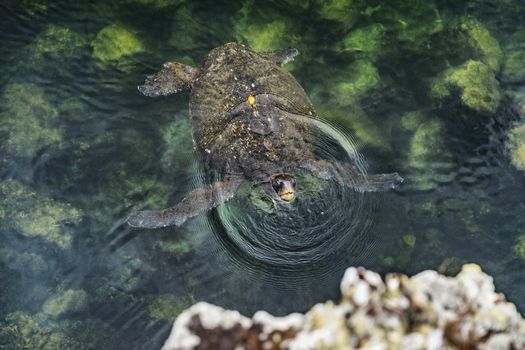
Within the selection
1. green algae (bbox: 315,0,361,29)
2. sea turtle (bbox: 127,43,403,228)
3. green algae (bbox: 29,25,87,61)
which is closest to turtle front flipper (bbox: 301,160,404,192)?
sea turtle (bbox: 127,43,403,228)

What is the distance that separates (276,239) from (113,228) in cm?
126

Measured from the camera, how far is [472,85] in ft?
15.0

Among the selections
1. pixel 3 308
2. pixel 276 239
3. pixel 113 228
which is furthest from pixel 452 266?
pixel 3 308

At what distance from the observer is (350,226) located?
3852 millimetres

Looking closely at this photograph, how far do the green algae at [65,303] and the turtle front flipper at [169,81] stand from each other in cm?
181

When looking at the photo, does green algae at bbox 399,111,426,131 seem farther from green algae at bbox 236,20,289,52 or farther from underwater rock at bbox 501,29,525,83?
green algae at bbox 236,20,289,52

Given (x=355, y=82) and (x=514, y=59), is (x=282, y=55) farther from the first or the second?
(x=514, y=59)

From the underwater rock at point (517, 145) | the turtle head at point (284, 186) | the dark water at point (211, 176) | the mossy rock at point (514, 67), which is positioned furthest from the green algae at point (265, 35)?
the underwater rock at point (517, 145)

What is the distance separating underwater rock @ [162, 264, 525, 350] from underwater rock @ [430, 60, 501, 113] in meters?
2.40

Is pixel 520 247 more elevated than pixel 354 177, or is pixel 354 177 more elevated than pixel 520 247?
pixel 354 177

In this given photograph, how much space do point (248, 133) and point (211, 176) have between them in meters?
0.49

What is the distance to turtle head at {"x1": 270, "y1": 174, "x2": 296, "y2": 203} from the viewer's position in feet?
12.3

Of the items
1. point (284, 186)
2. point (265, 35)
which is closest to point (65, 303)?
point (284, 186)

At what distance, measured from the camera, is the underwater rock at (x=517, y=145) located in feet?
13.8
